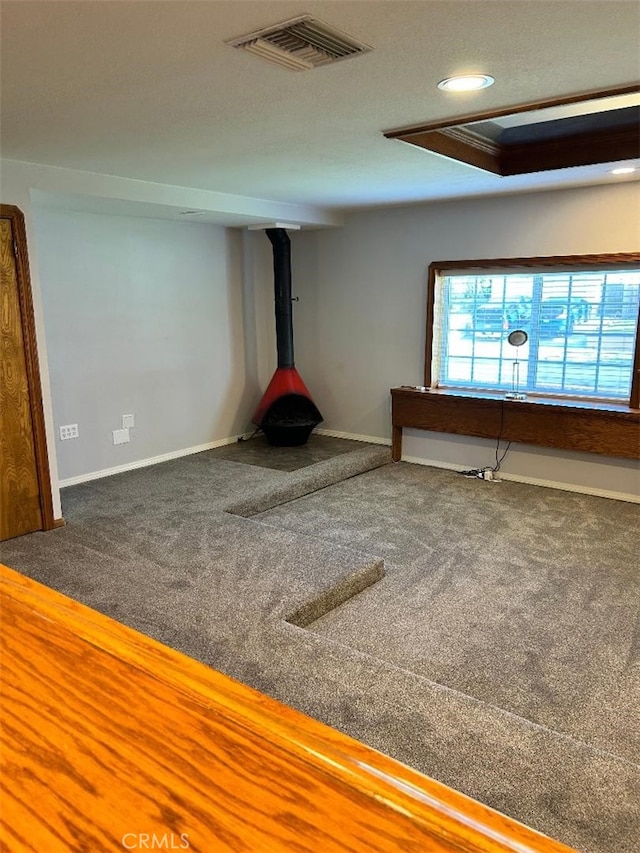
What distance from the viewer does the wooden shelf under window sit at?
178 inches

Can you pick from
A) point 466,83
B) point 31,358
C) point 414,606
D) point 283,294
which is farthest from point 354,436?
point 466,83

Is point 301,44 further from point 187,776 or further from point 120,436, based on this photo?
point 120,436

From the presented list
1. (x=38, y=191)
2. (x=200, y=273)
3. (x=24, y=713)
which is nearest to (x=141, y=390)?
(x=200, y=273)

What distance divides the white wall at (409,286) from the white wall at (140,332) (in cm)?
82

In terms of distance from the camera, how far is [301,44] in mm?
1910

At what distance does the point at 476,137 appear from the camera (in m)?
3.60

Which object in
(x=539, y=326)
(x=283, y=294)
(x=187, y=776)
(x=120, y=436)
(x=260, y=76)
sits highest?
(x=260, y=76)

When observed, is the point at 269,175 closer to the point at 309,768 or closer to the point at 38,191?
the point at 38,191

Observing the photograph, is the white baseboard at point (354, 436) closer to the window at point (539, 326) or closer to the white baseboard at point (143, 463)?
the window at point (539, 326)

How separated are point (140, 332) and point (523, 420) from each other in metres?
3.21

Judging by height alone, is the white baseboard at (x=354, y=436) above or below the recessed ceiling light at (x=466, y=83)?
below

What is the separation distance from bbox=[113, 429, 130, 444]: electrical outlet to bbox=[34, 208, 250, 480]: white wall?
38 millimetres

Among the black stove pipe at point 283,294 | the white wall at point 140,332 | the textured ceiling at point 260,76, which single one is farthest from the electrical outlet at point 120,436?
the textured ceiling at point 260,76

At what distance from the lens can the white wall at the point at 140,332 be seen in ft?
15.1
